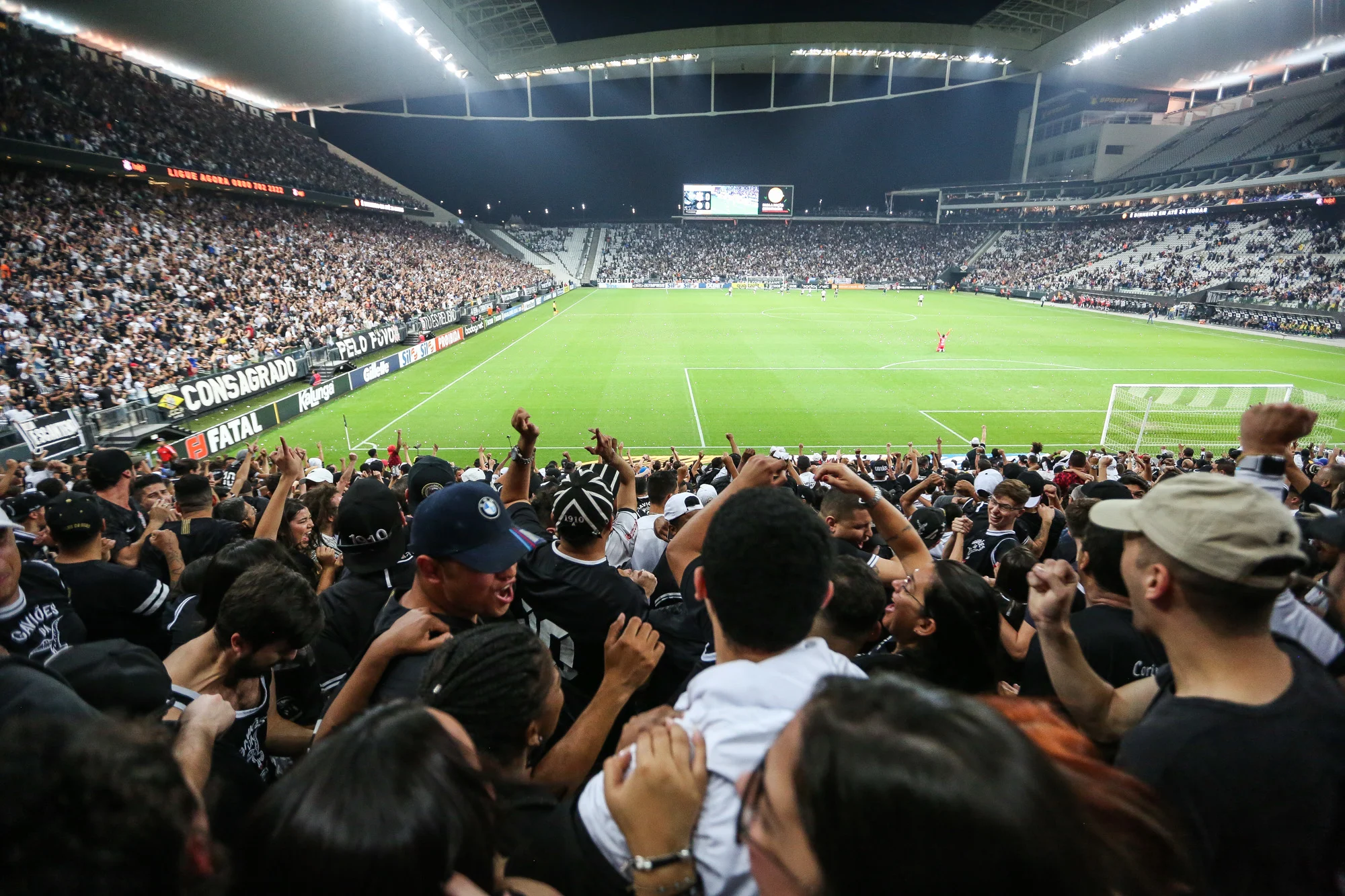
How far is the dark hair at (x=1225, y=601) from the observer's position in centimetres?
187

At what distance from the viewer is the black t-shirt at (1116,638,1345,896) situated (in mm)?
1687

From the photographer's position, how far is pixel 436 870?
126cm

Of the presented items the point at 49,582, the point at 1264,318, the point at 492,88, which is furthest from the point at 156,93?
the point at 1264,318

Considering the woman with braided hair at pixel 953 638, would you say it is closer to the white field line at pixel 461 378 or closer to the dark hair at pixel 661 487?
the dark hair at pixel 661 487

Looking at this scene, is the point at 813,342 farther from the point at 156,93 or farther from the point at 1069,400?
the point at 156,93

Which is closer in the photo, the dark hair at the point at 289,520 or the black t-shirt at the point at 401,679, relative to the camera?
the black t-shirt at the point at 401,679

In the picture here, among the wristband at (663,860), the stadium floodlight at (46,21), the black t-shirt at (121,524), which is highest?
the stadium floodlight at (46,21)

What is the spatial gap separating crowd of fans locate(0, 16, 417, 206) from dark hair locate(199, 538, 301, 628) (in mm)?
33320

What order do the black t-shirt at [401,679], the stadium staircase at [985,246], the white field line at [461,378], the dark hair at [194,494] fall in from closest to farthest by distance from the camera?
the black t-shirt at [401,679], the dark hair at [194,494], the white field line at [461,378], the stadium staircase at [985,246]

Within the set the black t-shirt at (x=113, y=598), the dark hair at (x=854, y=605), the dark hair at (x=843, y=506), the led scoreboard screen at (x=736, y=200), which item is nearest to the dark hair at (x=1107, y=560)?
the dark hair at (x=854, y=605)

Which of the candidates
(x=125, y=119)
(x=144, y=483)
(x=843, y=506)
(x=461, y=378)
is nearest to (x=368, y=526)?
(x=843, y=506)

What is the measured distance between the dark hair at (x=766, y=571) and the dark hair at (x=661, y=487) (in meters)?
4.78

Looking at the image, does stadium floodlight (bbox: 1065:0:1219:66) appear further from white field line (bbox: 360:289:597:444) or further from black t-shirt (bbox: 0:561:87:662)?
black t-shirt (bbox: 0:561:87:662)

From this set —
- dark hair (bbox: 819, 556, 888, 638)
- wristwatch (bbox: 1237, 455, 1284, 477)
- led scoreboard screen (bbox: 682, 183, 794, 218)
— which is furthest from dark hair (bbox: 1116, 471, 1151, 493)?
led scoreboard screen (bbox: 682, 183, 794, 218)
